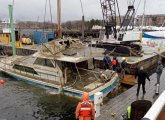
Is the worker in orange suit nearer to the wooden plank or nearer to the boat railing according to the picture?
the boat railing

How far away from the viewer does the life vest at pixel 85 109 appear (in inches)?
293

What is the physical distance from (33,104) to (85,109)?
7.64m

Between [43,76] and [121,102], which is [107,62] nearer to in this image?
[43,76]

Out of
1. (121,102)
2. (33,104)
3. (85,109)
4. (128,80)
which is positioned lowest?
(33,104)

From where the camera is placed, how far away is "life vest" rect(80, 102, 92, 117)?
745 cm

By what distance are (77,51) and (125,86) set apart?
449 cm

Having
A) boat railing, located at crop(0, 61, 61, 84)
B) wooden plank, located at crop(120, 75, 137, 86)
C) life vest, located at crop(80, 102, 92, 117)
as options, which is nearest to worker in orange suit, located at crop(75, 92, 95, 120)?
life vest, located at crop(80, 102, 92, 117)

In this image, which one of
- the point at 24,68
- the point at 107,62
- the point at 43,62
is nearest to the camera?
the point at 43,62

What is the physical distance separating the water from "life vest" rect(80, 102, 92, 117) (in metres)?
5.23

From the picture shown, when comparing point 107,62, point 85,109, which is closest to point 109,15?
point 107,62

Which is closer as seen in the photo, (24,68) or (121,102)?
(121,102)

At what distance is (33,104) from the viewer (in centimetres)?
1436

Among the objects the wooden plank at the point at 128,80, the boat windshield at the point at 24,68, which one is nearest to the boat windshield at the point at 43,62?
the boat windshield at the point at 24,68

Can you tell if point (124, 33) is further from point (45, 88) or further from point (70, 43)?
point (45, 88)
